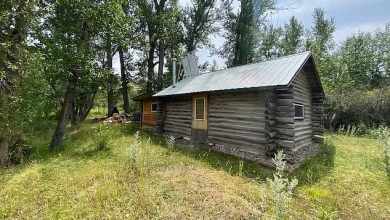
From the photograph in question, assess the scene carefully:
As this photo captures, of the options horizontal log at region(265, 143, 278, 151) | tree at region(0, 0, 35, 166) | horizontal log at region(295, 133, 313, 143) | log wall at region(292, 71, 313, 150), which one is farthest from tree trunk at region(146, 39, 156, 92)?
horizontal log at region(265, 143, 278, 151)

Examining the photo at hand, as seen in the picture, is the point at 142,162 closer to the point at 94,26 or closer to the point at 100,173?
the point at 100,173

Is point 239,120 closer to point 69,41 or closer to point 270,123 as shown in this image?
point 270,123

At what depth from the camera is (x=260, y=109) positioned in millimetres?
6562

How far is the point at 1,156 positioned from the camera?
5297mm

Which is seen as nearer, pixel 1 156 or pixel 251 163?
pixel 1 156

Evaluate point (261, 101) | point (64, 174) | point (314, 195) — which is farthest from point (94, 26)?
point (314, 195)

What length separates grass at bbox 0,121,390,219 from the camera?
3.19 meters

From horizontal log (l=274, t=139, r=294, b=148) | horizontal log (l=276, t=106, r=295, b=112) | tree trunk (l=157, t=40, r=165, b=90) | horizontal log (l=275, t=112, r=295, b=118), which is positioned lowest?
horizontal log (l=274, t=139, r=294, b=148)

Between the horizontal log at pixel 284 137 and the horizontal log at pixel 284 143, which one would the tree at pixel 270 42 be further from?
the horizontal log at pixel 284 143

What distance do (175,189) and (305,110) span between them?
7725 mm

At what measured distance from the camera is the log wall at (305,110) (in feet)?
24.7

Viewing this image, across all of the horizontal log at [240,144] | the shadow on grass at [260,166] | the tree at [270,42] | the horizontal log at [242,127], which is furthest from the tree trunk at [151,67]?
the tree at [270,42]

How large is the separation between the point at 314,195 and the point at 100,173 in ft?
17.0

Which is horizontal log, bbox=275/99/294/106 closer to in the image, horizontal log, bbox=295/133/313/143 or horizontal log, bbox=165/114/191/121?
horizontal log, bbox=295/133/313/143
